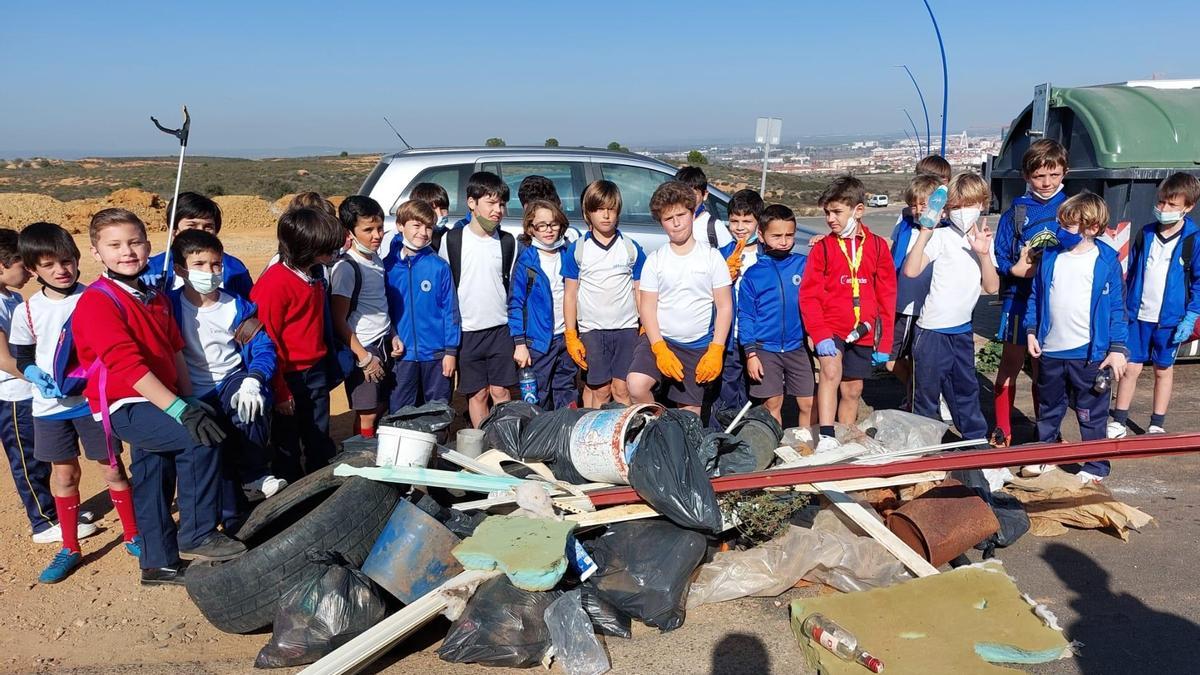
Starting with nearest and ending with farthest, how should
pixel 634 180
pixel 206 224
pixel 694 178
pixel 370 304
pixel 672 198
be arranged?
pixel 206 224 → pixel 672 198 → pixel 370 304 → pixel 694 178 → pixel 634 180

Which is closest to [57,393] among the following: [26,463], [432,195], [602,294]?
[26,463]

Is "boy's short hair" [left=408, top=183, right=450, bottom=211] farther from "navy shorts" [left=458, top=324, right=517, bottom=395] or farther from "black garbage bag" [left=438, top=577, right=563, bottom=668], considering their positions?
"black garbage bag" [left=438, top=577, right=563, bottom=668]

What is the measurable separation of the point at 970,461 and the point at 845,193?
1881mm

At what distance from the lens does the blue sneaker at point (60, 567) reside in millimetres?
4270

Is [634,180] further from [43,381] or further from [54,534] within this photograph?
[54,534]

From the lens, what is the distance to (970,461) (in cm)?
385

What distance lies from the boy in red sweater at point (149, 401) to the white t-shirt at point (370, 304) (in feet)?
3.65

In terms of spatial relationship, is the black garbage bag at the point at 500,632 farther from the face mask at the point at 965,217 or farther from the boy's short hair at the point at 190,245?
the face mask at the point at 965,217

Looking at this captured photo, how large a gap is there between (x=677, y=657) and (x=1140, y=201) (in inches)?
221

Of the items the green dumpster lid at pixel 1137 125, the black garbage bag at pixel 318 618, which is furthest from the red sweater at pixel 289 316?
the green dumpster lid at pixel 1137 125

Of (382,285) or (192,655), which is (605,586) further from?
(382,285)

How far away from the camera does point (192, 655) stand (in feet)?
11.9

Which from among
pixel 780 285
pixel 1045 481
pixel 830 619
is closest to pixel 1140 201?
pixel 1045 481

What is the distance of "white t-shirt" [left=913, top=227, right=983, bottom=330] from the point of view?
205 inches
